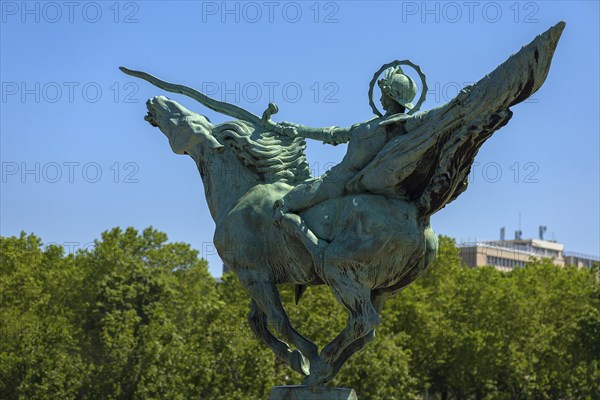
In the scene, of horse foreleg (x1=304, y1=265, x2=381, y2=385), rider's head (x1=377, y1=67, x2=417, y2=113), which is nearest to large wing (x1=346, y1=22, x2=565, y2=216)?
rider's head (x1=377, y1=67, x2=417, y2=113)

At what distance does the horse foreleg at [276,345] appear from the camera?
10.8 metres

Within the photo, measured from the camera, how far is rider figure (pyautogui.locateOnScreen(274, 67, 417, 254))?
1054 centimetres

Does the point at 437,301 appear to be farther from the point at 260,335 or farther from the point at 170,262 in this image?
the point at 260,335

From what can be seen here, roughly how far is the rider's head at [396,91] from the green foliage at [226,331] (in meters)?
17.1

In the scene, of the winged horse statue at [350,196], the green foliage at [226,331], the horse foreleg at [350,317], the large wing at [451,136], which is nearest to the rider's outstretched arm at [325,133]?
the winged horse statue at [350,196]

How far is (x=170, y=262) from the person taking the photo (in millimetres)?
34250

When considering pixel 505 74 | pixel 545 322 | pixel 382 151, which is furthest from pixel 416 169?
pixel 545 322

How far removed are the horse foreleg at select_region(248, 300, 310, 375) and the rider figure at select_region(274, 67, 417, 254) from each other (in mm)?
1069

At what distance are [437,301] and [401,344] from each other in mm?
3468

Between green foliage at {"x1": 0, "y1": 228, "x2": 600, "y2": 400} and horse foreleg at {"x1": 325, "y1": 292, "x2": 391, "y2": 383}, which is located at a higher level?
green foliage at {"x1": 0, "y1": 228, "x2": 600, "y2": 400}

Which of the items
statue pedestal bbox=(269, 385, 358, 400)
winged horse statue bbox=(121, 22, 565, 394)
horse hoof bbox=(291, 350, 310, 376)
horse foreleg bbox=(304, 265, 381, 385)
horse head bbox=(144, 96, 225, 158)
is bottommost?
statue pedestal bbox=(269, 385, 358, 400)

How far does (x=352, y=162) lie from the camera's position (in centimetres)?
1062

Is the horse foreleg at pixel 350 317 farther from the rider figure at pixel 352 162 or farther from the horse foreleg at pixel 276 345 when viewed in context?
the rider figure at pixel 352 162

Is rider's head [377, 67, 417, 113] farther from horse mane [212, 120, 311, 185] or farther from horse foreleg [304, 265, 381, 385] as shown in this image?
horse foreleg [304, 265, 381, 385]
